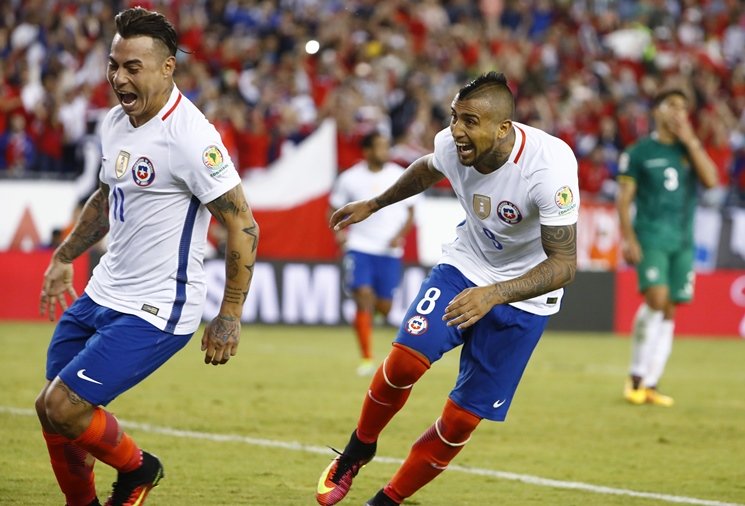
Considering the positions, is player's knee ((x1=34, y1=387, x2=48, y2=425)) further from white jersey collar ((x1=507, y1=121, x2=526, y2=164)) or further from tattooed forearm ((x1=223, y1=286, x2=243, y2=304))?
white jersey collar ((x1=507, y1=121, x2=526, y2=164))

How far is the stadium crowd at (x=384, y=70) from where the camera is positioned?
63.6 ft

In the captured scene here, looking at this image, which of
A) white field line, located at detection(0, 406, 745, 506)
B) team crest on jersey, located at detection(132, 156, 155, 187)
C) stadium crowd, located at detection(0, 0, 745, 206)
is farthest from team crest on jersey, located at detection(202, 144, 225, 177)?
stadium crowd, located at detection(0, 0, 745, 206)

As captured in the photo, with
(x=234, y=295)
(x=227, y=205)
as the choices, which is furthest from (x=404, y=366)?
(x=227, y=205)

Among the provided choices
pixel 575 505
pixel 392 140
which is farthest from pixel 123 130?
pixel 392 140

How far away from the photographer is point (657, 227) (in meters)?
11.6

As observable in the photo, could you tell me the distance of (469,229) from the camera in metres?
6.80

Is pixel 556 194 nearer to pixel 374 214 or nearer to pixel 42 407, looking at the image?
pixel 42 407

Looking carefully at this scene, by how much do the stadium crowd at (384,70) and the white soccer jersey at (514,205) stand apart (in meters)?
12.4

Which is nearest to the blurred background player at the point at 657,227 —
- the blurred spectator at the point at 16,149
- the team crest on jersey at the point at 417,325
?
the team crest on jersey at the point at 417,325

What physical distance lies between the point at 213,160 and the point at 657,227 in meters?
6.80

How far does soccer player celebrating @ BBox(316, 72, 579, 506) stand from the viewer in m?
6.22

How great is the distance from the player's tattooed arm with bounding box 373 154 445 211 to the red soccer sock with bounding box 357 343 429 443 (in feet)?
3.05

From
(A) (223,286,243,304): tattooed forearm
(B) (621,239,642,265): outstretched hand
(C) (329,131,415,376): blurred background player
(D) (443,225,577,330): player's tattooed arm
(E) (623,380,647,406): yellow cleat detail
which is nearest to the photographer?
(A) (223,286,243,304): tattooed forearm

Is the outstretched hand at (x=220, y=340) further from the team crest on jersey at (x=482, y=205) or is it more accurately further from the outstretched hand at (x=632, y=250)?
the outstretched hand at (x=632, y=250)
